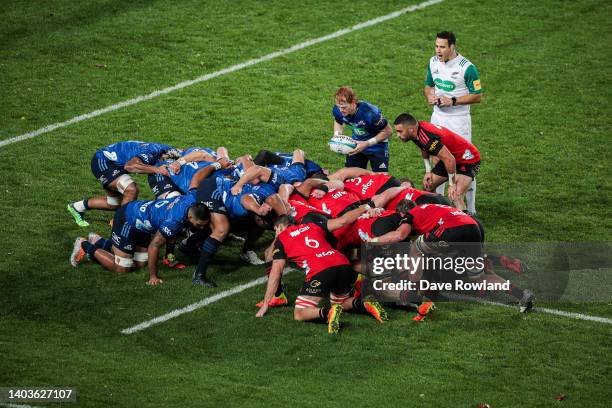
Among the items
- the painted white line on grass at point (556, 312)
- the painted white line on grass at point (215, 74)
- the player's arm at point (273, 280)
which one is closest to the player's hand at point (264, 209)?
the player's arm at point (273, 280)

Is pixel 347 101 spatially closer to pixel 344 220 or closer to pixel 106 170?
pixel 344 220

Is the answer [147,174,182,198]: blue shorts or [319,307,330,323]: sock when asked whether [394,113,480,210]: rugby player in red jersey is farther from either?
[147,174,182,198]: blue shorts

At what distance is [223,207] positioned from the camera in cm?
1334

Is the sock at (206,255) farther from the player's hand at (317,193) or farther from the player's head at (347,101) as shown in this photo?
the player's head at (347,101)

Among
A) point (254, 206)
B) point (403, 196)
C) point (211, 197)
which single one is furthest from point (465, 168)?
point (211, 197)

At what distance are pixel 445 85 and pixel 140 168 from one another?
440cm

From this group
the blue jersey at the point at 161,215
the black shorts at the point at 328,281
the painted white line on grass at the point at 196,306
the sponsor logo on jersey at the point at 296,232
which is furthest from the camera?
the blue jersey at the point at 161,215

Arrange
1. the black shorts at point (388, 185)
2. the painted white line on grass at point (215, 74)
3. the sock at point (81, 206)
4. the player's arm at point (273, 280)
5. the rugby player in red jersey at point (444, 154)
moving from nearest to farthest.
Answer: the player's arm at point (273, 280)
the black shorts at point (388, 185)
the rugby player in red jersey at point (444, 154)
the sock at point (81, 206)
the painted white line on grass at point (215, 74)

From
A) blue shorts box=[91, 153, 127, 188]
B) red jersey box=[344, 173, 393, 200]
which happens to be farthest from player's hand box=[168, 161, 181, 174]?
red jersey box=[344, 173, 393, 200]

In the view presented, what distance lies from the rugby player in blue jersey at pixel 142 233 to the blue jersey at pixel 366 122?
8.49 ft

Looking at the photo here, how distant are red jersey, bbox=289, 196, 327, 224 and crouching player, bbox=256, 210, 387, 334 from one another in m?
0.54

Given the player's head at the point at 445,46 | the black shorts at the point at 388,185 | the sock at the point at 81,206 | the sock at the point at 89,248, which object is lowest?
the sock at the point at 89,248

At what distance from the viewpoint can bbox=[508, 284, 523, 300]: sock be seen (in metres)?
12.5

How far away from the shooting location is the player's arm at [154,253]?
42.8 ft
